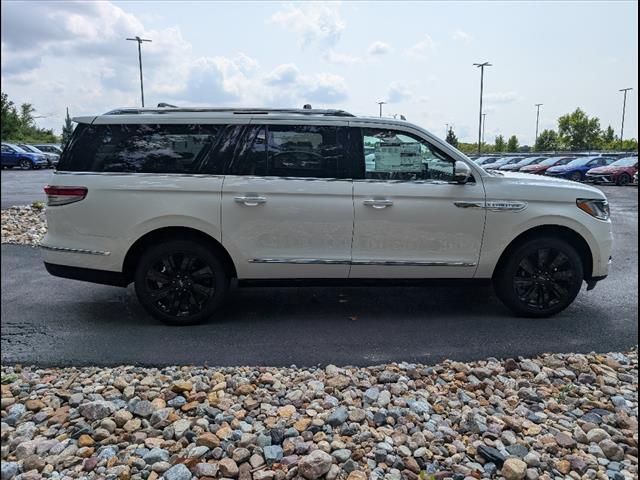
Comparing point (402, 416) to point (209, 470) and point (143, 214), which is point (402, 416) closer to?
point (209, 470)

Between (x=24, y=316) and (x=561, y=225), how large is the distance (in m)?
5.15

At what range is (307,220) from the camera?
4715mm

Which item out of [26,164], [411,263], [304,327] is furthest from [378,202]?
[26,164]

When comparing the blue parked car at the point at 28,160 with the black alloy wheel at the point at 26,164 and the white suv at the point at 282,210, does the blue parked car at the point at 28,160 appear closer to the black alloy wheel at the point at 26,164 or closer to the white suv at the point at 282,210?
the black alloy wheel at the point at 26,164

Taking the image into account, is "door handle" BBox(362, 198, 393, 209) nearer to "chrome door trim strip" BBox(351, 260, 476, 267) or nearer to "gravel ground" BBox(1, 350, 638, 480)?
"chrome door trim strip" BBox(351, 260, 476, 267)

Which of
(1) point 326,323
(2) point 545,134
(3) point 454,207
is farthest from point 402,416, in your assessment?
(2) point 545,134

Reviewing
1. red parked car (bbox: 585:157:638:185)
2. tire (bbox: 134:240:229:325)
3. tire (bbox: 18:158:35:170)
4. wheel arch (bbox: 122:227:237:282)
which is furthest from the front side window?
tire (bbox: 18:158:35:170)

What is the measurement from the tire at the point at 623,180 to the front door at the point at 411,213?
2325cm

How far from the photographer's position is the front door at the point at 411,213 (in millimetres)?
4777

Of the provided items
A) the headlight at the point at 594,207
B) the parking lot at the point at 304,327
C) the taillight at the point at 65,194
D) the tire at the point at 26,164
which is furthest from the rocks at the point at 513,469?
the tire at the point at 26,164

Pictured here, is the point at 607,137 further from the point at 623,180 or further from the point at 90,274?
the point at 90,274

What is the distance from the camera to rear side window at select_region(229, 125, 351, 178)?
4.75m

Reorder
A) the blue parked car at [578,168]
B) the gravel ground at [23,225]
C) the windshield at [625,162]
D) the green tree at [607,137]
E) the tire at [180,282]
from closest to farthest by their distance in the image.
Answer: the tire at [180,282], the gravel ground at [23,225], the windshield at [625,162], the blue parked car at [578,168], the green tree at [607,137]

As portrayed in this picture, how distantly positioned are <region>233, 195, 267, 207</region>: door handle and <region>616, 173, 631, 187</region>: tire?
967 inches
